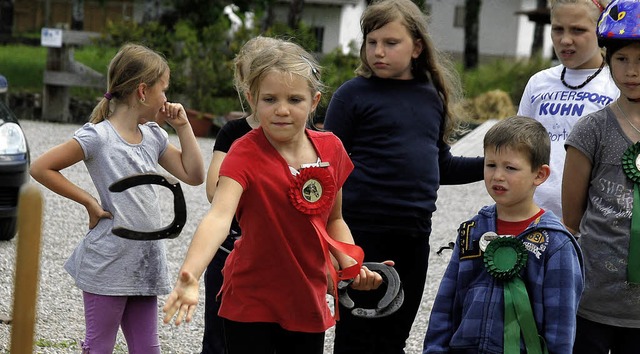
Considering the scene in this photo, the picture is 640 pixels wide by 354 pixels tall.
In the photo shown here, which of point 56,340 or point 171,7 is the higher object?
point 171,7

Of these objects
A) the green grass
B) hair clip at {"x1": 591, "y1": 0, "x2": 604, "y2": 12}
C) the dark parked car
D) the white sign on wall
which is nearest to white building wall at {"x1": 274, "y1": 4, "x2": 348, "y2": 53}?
the green grass

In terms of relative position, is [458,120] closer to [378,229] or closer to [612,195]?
[378,229]

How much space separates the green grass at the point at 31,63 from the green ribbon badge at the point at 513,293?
1751 cm

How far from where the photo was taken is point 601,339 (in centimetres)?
393

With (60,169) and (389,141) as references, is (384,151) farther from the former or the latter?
(60,169)

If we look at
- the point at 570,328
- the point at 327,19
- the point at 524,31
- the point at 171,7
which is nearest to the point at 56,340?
the point at 570,328

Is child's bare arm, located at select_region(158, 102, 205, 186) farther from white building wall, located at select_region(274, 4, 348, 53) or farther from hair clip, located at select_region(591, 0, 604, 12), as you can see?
white building wall, located at select_region(274, 4, 348, 53)

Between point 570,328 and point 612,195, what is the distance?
55 cm

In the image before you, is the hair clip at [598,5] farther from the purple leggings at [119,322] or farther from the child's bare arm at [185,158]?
the purple leggings at [119,322]

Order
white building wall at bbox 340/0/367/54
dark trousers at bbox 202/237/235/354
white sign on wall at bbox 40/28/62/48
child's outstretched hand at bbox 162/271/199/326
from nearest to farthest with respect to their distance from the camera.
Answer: child's outstretched hand at bbox 162/271/199/326 < dark trousers at bbox 202/237/235/354 < white sign on wall at bbox 40/28/62/48 < white building wall at bbox 340/0/367/54

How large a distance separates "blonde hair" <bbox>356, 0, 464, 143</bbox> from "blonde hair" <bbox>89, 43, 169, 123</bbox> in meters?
0.86

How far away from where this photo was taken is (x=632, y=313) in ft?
12.7

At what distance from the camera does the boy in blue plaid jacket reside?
359 centimetres

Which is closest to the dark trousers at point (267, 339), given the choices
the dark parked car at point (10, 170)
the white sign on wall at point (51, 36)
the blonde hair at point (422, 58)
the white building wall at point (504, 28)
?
the blonde hair at point (422, 58)
